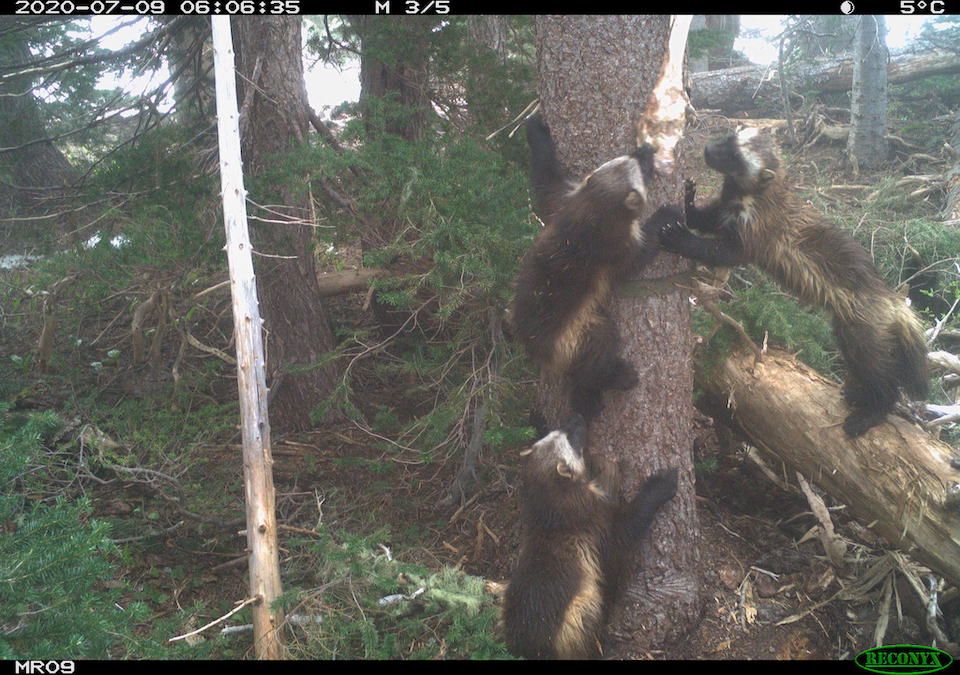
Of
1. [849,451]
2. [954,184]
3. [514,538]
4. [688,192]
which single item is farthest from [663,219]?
[954,184]

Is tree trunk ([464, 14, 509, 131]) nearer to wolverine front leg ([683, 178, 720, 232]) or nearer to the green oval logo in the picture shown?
wolverine front leg ([683, 178, 720, 232])

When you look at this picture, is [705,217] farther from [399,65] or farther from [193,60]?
[193,60]

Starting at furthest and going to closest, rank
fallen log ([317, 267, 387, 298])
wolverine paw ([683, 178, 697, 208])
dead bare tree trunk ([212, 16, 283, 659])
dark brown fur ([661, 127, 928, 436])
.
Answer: fallen log ([317, 267, 387, 298])
wolverine paw ([683, 178, 697, 208])
dark brown fur ([661, 127, 928, 436])
dead bare tree trunk ([212, 16, 283, 659])

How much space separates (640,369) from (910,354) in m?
2.26

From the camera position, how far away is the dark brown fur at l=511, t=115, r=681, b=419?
14.9 feet

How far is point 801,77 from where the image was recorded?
462 inches

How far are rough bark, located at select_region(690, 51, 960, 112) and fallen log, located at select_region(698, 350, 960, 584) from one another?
7.11m

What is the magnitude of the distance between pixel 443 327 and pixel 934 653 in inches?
189

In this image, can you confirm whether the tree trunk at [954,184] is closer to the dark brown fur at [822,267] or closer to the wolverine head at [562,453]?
the dark brown fur at [822,267]

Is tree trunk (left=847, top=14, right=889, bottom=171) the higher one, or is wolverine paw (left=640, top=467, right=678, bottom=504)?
tree trunk (left=847, top=14, right=889, bottom=171)

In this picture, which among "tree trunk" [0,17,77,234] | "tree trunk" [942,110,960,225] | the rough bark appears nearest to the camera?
"tree trunk" [0,17,77,234]

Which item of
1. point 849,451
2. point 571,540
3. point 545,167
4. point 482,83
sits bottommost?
point 571,540

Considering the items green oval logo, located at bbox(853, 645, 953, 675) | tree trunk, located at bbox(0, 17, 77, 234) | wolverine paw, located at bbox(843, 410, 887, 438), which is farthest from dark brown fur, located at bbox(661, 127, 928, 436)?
tree trunk, located at bbox(0, 17, 77, 234)

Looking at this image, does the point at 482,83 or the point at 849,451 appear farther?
the point at 482,83
